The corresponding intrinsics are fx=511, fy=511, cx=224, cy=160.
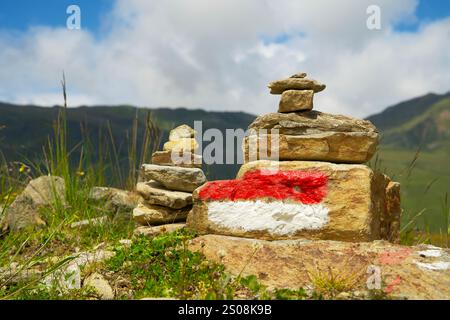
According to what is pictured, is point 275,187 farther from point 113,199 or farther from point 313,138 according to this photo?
point 113,199

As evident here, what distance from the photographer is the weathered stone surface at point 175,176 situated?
10.1 metres

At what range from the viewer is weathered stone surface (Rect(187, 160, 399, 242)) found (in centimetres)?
871

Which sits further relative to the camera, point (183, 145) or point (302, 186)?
point (183, 145)

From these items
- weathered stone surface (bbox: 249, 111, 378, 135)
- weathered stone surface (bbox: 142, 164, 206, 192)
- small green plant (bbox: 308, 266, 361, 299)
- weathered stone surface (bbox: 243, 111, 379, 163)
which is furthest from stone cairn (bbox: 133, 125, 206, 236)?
small green plant (bbox: 308, 266, 361, 299)

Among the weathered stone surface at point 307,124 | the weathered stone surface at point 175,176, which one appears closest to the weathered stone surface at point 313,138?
the weathered stone surface at point 307,124

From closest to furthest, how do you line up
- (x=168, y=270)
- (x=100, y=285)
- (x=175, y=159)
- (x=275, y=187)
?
(x=100, y=285)
(x=168, y=270)
(x=275, y=187)
(x=175, y=159)

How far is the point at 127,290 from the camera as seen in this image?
7.52 metres

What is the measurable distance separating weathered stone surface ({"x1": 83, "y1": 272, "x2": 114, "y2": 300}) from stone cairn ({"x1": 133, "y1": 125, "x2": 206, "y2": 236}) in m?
2.17

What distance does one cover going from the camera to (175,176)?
10.2m

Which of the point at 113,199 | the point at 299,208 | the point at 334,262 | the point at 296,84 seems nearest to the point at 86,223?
the point at 113,199

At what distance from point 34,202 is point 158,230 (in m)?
4.14
